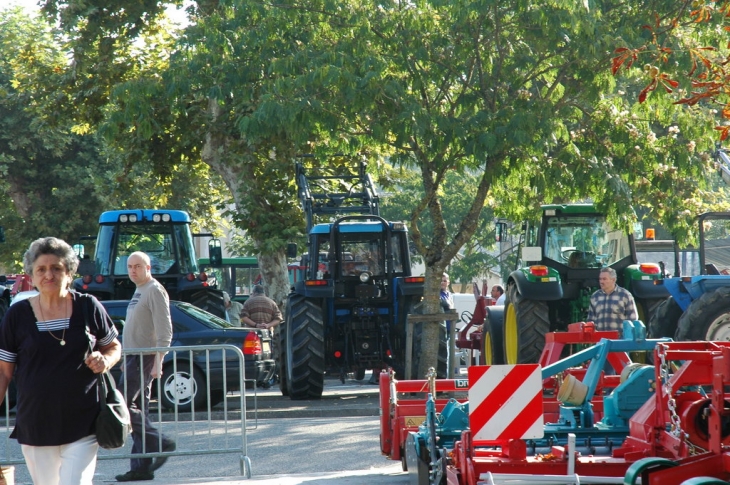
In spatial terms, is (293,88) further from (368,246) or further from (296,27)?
(368,246)

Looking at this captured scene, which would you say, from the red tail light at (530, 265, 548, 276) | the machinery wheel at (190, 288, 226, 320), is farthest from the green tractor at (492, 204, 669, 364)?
the machinery wheel at (190, 288, 226, 320)

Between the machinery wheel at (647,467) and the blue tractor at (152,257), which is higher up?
the blue tractor at (152,257)

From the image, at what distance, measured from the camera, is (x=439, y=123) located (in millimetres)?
14984

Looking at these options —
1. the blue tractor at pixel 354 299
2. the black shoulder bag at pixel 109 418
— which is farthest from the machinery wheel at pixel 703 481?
the blue tractor at pixel 354 299

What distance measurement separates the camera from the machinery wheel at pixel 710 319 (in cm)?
1207

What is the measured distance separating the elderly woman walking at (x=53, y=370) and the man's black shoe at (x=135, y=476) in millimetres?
3277

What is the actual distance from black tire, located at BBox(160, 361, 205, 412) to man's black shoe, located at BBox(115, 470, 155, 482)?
4.59 metres

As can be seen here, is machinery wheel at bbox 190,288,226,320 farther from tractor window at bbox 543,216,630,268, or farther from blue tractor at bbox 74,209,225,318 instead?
tractor window at bbox 543,216,630,268

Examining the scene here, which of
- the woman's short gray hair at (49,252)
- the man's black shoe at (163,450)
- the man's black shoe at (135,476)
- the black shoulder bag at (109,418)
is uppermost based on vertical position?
the woman's short gray hair at (49,252)

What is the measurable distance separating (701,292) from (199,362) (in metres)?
6.00

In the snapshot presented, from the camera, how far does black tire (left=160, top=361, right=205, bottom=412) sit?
45.2 ft

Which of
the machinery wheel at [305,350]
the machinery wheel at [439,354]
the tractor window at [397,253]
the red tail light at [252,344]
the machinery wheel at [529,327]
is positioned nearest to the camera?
the machinery wheel at [529,327]

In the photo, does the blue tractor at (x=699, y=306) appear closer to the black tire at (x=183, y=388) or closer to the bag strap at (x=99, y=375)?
the black tire at (x=183, y=388)

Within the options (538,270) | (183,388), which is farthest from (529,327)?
(183,388)
